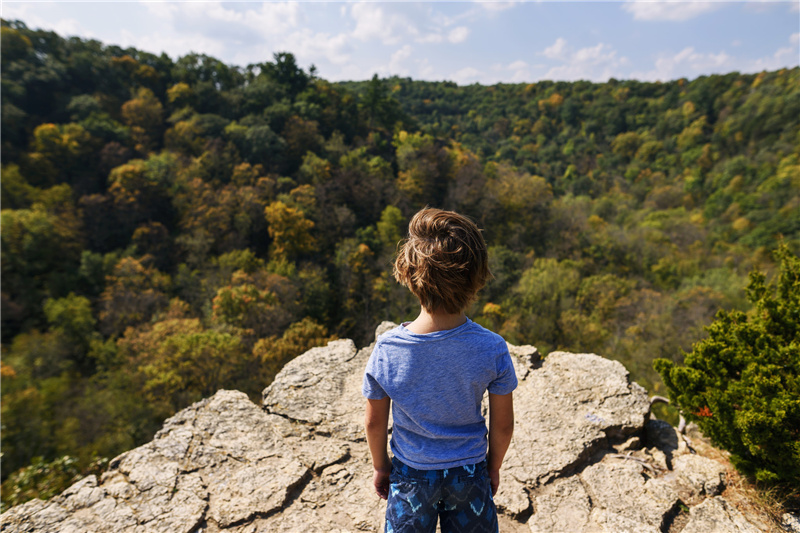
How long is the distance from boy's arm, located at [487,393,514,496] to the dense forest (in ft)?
20.5

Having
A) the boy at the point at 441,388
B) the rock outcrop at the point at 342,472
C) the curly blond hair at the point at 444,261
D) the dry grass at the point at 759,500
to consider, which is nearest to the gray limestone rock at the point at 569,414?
the rock outcrop at the point at 342,472

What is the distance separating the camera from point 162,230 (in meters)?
19.6

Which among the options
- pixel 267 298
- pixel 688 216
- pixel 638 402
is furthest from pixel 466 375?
pixel 688 216

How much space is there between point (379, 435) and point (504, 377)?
55 cm

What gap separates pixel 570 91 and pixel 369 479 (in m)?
66.0

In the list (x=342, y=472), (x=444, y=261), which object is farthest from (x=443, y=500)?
(x=342, y=472)

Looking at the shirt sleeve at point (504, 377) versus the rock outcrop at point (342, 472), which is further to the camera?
the rock outcrop at point (342, 472)

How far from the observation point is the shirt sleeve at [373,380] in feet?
4.35

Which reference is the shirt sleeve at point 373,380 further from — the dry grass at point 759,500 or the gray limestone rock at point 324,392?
the dry grass at point 759,500

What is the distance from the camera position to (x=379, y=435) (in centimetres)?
146

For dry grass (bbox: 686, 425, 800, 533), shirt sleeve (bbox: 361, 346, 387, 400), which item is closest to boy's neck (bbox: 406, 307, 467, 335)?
shirt sleeve (bbox: 361, 346, 387, 400)

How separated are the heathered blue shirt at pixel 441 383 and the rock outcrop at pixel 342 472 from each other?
1.44 m

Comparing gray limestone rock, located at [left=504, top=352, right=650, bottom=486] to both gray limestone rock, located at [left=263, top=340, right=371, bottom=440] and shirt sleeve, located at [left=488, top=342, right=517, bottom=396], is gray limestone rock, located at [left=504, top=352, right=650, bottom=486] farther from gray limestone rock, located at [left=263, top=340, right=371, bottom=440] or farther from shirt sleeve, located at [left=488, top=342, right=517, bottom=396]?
shirt sleeve, located at [left=488, top=342, right=517, bottom=396]

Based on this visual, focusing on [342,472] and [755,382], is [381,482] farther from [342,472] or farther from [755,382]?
[755,382]
